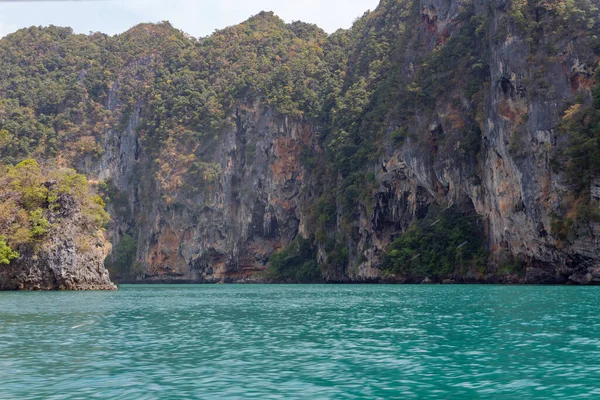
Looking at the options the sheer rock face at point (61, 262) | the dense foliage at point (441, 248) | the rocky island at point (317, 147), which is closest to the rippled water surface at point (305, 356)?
the sheer rock face at point (61, 262)

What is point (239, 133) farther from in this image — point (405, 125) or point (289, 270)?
point (405, 125)

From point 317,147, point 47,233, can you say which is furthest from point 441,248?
point 47,233

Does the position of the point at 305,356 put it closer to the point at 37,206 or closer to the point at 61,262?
the point at 61,262

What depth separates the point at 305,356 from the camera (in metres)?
17.0

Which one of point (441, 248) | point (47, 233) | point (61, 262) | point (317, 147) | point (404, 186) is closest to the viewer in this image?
point (47, 233)

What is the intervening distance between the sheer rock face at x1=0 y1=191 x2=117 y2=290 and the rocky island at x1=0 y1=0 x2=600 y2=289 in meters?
0.17

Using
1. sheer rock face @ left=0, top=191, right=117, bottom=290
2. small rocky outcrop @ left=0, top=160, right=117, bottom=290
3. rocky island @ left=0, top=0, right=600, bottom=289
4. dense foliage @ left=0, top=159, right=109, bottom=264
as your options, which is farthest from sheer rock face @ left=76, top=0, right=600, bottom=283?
dense foliage @ left=0, top=159, right=109, bottom=264

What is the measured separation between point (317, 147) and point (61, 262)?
64.8m

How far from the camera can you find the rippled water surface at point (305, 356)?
1308cm

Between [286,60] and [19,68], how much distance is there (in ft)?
191

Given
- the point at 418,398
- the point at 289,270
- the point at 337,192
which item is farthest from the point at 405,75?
the point at 418,398

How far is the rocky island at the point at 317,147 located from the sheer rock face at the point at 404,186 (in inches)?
10.1

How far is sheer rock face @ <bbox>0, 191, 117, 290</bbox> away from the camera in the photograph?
56.9 m

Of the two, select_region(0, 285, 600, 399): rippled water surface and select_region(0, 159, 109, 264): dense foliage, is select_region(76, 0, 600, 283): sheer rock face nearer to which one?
select_region(0, 285, 600, 399): rippled water surface
